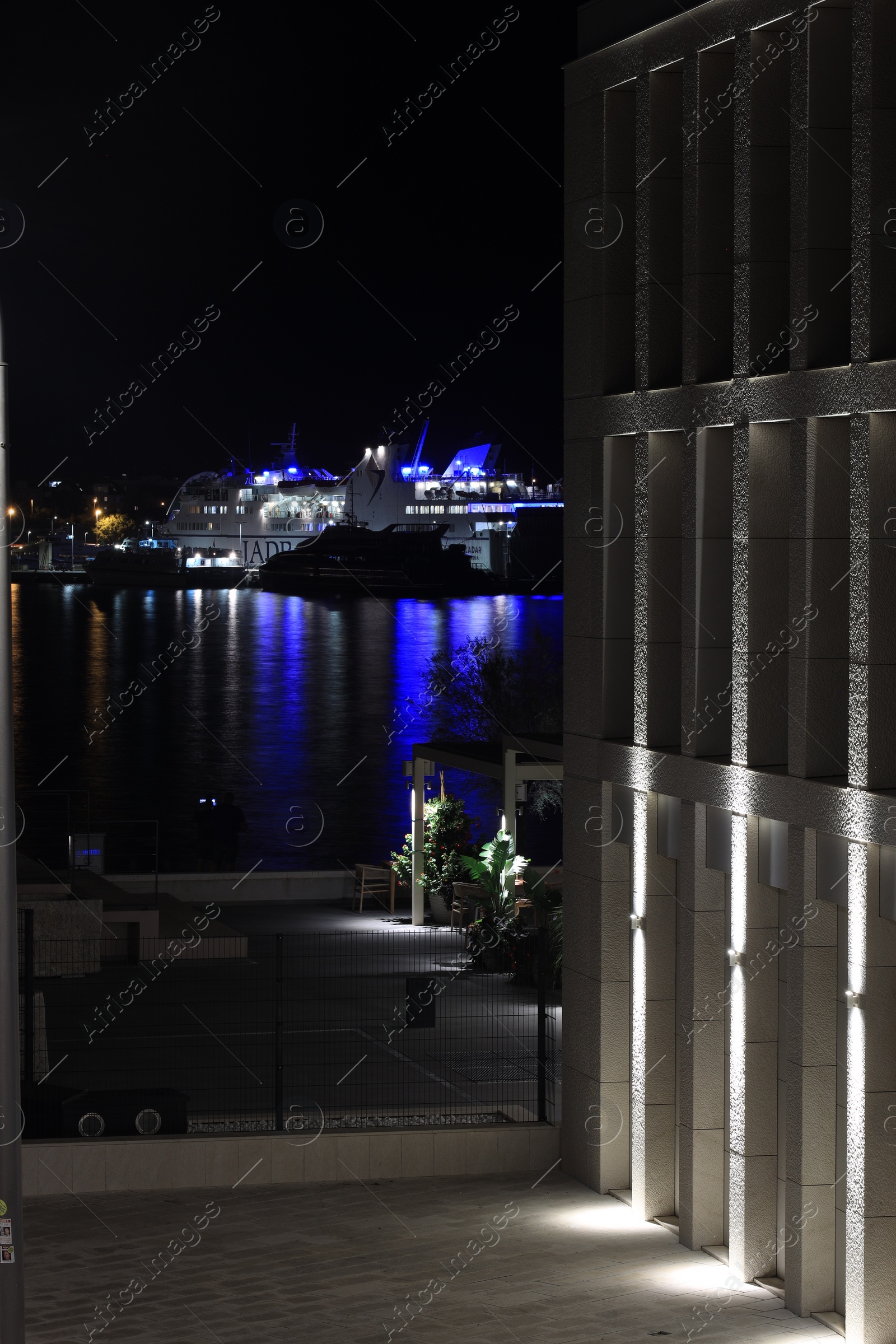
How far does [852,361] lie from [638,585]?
270cm

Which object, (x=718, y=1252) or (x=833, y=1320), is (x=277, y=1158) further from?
(x=833, y=1320)

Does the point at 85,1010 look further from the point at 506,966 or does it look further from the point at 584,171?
the point at 584,171

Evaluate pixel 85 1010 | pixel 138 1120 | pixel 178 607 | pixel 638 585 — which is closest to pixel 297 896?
pixel 85 1010

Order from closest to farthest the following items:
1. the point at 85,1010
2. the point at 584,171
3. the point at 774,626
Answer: the point at 774,626 < the point at 584,171 < the point at 85,1010

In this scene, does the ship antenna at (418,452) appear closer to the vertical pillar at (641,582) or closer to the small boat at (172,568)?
the small boat at (172,568)

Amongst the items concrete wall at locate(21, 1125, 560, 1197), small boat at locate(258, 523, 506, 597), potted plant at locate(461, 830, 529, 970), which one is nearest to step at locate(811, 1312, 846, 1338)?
concrete wall at locate(21, 1125, 560, 1197)

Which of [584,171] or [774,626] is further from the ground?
[584,171]

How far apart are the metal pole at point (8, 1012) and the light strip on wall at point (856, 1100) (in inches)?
175

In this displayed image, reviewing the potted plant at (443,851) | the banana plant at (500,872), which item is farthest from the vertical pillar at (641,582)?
the potted plant at (443,851)

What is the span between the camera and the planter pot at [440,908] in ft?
73.9

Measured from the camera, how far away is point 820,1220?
9.08 meters

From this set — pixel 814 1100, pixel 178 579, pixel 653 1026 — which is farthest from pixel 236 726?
pixel 178 579

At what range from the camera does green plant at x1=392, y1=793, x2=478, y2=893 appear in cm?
2247

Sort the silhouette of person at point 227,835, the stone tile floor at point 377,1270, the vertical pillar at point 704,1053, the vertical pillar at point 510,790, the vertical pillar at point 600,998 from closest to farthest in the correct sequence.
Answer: the stone tile floor at point 377,1270 < the vertical pillar at point 704,1053 < the vertical pillar at point 600,998 < the vertical pillar at point 510,790 < the silhouette of person at point 227,835
